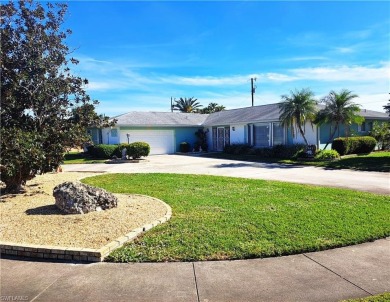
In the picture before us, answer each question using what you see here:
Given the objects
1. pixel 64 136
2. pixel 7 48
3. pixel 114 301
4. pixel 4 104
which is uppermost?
pixel 7 48

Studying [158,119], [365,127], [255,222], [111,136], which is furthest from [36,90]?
[365,127]

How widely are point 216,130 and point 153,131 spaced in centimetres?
590

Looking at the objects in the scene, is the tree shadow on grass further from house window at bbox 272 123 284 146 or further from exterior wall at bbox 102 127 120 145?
exterior wall at bbox 102 127 120 145

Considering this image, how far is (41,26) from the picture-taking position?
8781mm

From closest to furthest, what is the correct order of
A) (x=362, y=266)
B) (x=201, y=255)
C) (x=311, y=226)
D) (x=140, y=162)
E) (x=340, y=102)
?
(x=362, y=266) < (x=201, y=255) < (x=311, y=226) < (x=340, y=102) < (x=140, y=162)

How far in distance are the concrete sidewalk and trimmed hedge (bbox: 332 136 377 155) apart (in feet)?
53.9

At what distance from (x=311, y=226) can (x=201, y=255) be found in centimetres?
234

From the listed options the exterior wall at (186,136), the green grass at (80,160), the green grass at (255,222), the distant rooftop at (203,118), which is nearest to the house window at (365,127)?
the distant rooftop at (203,118)

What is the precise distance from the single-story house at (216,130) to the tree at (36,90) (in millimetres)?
13267

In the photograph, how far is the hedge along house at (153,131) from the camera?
26266 millimetres

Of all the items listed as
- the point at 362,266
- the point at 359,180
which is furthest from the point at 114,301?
the point at 359,180

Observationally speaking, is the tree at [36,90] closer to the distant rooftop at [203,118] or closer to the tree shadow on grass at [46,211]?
the tree shadow on grass at [46,211]

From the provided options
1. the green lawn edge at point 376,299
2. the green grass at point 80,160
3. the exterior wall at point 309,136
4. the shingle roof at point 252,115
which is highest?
the shingle roof at point 252,115

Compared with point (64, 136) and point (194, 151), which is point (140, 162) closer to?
point (194, 151)
